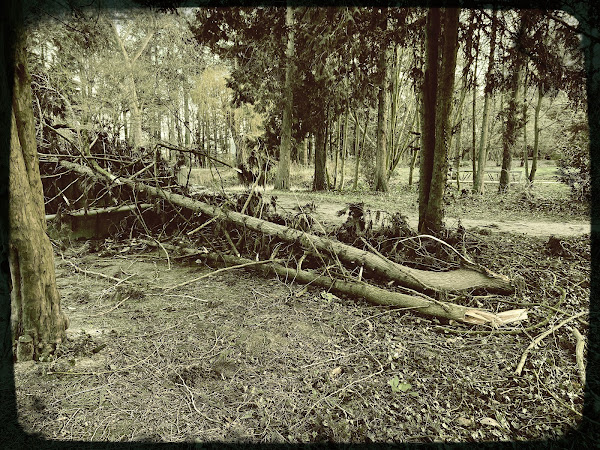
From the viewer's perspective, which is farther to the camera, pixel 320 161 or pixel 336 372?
pixel 320 161

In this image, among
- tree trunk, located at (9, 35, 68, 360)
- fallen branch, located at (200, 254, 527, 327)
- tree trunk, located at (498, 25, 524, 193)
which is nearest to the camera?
tree trunk, located at (9, 35, 68, 360)

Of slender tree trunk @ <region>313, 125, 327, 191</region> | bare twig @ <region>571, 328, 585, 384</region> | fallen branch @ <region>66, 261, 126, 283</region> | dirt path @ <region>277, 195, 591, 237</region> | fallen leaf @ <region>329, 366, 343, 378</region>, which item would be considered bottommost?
fallen leaf @ <region>329, 366, 343, 378</region>

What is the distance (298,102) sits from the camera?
514 inches

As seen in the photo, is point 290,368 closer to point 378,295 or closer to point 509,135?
point 378,295

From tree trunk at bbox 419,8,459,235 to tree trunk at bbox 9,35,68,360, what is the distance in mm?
4421

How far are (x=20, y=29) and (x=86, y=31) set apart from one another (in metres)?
2.39

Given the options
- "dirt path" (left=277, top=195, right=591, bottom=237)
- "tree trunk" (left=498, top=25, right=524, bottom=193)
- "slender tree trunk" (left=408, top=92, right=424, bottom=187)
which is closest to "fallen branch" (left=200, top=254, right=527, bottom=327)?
"dirt path" (left=277, top=195, right=591, bottom=237)

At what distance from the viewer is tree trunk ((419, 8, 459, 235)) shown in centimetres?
466

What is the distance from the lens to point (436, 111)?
16.0 ft

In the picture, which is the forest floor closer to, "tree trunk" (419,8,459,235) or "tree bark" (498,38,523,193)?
"tree trunk" (419,8,459,235)

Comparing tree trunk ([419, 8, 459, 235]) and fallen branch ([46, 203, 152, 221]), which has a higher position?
tree trunk ([419, 8, 459, 235])

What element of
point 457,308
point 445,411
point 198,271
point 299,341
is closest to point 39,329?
point 299,341

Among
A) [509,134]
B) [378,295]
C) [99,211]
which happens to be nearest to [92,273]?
[99,211]

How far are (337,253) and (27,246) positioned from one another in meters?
2.93
